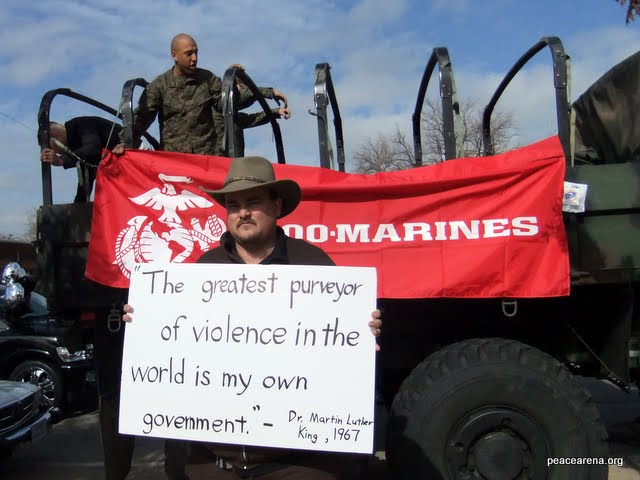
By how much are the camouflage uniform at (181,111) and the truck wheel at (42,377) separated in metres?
4.38

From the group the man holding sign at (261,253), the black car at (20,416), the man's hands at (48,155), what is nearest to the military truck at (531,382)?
the man holding sign at (261,253)

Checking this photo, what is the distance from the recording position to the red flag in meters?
3.42

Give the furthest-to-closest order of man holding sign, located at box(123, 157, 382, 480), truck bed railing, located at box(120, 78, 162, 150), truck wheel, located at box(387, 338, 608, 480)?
truck bed railing, located at box(120, 78, 162, 150) < truck wheel, located at box(387, 338, 608, 480) < man holding sign, located at box(123, 157, 382, 480)

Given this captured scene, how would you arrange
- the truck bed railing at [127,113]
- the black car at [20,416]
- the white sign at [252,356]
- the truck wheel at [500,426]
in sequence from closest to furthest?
the white sign at [252,356], the truck wheel at [500,426], the truck bed railing at [127,113], the black car at [20,416]

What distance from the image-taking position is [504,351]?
11.0ft

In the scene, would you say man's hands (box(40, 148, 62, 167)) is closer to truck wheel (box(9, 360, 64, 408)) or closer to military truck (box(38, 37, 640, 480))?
military truck (box(38, 37, 640, 480))

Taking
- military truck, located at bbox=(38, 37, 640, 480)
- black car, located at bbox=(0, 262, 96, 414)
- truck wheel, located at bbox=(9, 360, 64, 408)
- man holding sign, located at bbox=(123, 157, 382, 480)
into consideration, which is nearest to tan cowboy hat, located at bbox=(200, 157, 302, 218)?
man holding sign, located at bbox=(123, 157, 382, 480)

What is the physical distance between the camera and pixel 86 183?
4.35m

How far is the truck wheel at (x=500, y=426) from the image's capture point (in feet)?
10.7

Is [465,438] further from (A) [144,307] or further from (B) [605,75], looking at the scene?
(B) [605,75]

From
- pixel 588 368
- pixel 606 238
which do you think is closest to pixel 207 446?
pixel 606 238

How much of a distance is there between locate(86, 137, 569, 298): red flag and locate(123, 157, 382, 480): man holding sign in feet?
3.40

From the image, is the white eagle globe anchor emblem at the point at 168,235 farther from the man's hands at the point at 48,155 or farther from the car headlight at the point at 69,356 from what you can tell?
the car headlight at the point at 69,356

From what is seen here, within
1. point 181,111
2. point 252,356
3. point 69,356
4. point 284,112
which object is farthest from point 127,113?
point 69,356
